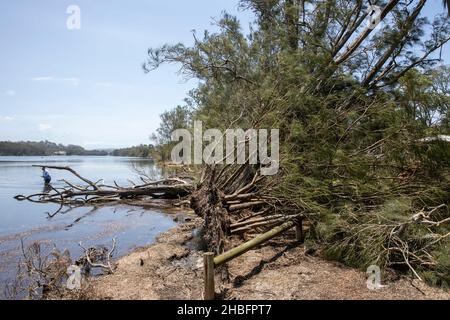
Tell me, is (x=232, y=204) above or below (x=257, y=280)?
above

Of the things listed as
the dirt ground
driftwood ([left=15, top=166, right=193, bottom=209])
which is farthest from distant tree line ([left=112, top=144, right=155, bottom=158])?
the dirt ground

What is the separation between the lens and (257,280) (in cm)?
545

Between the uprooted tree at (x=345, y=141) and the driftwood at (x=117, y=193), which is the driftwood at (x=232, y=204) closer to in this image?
the uprooted tree at (x=345, y=141)

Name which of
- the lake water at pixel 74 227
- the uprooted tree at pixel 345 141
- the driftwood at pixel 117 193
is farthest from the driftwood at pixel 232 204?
the driftwood at pixel 117 193

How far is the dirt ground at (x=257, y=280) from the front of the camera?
480 centimetres

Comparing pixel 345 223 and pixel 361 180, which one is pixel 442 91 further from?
pixel 345 223

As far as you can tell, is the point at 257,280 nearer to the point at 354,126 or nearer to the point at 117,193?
the point at 354,126

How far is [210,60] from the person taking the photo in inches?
396

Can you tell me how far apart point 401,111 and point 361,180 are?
144 cm

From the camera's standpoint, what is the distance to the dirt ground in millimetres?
4801

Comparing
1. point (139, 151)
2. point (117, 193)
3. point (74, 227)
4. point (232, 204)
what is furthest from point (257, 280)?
point (139, 151)

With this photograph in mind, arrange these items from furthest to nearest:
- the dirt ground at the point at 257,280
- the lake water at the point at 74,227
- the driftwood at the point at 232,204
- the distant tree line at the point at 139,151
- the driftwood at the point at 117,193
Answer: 1. the distant tree line at the point at 139,151
2. the driftwood at the point at 117,193
3. the lake water at the point at 74,227
4. the driftwood at the point at 232,204
5. the dirt ground at the point at 257,280

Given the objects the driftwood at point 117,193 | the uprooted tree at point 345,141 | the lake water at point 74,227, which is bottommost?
the lake water at point 74,227
